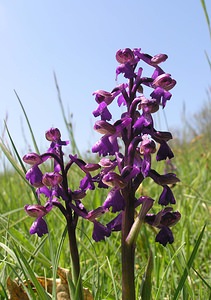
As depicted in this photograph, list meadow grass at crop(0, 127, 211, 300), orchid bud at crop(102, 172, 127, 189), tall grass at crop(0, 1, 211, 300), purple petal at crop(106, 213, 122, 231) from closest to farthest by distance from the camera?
1. orchid bud at crop(102, 172, 127, 189)
2. purple petal at crop(106, 213, 122, 231)
3. tall grass at crop(0, 1, 211, 300)
4. meadow grass at crop(0, 127, 211, 300)

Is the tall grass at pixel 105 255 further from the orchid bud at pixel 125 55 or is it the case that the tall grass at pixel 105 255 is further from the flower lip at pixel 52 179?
the orchid bud at pixel 125 55

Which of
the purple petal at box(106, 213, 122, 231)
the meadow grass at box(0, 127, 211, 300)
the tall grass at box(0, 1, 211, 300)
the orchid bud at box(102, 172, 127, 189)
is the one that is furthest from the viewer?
the meadow grass at box(0, 127, 211, 300)

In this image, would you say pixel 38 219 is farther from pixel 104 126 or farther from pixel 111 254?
pixel 111 254

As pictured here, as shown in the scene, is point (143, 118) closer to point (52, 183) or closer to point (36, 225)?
point (52, 183)

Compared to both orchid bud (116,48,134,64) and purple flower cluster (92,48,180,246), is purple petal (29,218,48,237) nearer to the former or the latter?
purple flower cluster (92,48,180,246)

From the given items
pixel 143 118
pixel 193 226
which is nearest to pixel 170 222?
pixel 143 118

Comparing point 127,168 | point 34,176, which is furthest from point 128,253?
point 34,176

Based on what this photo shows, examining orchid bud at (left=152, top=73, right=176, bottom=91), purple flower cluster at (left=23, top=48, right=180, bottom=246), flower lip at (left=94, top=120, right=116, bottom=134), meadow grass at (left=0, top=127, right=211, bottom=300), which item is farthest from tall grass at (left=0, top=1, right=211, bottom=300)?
orchid bud at (left=152, top=73, right=176, bottom=91)

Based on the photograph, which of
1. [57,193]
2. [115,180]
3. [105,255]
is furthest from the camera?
[105,255]

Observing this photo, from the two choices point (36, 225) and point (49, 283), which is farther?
point (49, 283)
